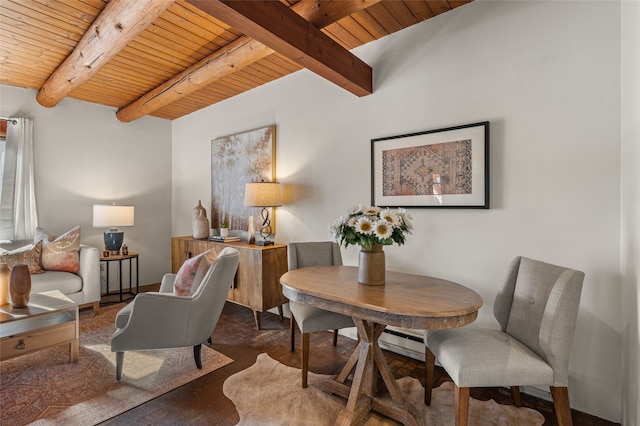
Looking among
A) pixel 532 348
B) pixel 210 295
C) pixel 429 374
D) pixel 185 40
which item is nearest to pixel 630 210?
pixel 532 348

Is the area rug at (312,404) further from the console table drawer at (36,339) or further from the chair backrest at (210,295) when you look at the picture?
the console table drawer at (36,339)

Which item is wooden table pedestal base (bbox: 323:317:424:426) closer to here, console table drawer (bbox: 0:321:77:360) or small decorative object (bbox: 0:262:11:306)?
console table drawer (bbox: 0:321:77:360)

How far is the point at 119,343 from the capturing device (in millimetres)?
2035

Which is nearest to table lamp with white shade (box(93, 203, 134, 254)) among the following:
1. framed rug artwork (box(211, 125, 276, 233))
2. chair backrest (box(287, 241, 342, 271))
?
framed rug artwork (box(211, 125, 276, 233))

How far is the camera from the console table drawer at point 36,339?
204 cm

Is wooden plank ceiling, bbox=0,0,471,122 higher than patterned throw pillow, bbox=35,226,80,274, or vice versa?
wooden plank ceiling, bbox=0,0,471,122

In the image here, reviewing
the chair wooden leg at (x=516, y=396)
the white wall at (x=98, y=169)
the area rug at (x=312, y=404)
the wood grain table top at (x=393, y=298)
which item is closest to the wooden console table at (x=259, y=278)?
the area rug at (x=312, y=404)

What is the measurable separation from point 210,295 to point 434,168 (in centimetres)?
190

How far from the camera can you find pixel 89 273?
337cm

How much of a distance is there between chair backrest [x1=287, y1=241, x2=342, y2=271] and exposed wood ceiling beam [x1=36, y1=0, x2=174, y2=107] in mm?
1848

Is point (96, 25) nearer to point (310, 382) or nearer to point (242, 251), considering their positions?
point (242, 251)

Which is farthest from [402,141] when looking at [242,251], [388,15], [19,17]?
[19,17]

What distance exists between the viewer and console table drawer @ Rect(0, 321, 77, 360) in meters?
2.04

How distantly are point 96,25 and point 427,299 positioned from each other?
10.2 feet
